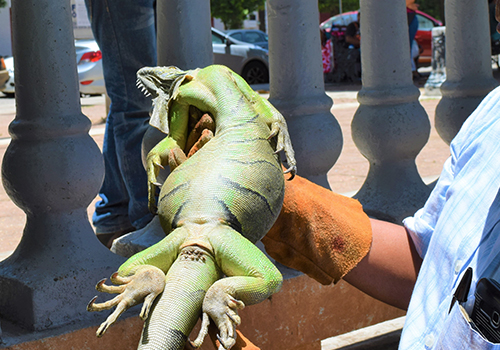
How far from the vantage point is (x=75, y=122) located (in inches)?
86.8

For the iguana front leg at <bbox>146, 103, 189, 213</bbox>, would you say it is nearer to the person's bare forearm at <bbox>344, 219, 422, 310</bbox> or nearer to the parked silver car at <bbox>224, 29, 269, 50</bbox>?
the person's bare forearm at <bbox>344, 219, 422, 310</bbox>

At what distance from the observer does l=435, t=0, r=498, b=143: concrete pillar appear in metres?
3.41

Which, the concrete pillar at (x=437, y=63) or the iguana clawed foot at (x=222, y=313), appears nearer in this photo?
the iguana clawed foot at (x=222, y=313)

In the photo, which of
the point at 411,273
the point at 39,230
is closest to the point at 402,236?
the point at 411,273

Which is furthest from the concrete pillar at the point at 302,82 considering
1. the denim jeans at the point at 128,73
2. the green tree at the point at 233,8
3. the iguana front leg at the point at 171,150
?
the green tree at the point at 233,8

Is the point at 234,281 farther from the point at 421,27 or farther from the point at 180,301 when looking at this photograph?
the point at 421,27

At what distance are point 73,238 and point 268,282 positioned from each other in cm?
135

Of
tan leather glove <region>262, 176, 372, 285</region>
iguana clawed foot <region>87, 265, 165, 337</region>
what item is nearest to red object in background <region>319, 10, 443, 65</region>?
tan leather glove <region>262, 176, 372, 285</region>

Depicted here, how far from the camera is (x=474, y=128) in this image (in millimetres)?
1816

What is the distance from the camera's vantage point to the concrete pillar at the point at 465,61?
3.41 meters

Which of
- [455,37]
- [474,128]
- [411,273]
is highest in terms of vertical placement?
[455,37]

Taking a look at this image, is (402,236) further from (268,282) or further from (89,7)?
(89,7)

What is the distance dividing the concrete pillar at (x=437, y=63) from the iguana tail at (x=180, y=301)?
12.1 metres

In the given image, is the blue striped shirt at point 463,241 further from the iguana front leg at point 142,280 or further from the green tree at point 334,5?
the green tree at point 334,5
